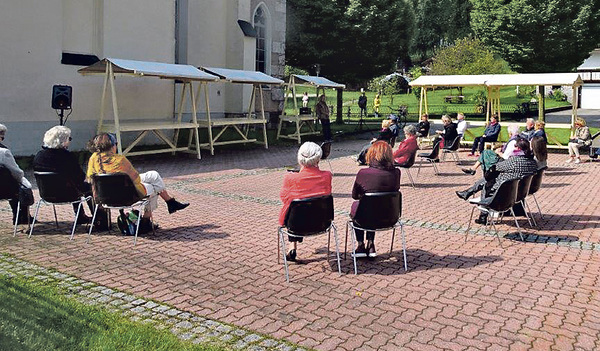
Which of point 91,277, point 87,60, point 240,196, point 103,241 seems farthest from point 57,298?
point 87,60

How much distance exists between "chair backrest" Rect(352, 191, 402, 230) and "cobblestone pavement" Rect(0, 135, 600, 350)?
1.68ft

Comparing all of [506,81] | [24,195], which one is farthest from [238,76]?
[24,195]

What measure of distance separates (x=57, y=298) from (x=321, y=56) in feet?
91.9

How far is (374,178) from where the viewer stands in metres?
6.41

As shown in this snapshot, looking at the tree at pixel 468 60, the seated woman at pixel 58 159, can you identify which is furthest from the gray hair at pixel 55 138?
the tree at pixel 468 60

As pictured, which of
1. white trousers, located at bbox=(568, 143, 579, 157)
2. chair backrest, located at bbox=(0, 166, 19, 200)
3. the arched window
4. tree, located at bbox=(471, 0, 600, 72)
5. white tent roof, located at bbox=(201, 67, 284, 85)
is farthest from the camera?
tree, located at bbox=(471, 0, 600, 72)

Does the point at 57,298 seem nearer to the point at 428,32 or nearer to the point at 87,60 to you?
the point at 87,60

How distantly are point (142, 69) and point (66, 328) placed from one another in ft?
36.2

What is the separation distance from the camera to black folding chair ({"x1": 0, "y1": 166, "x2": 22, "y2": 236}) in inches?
293

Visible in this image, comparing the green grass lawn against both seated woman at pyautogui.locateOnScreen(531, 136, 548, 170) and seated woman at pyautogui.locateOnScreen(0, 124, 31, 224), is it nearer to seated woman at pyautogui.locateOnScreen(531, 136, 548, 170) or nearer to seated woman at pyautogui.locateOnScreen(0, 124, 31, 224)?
seated woman at pyautogui.locateOnScreen(0, 124, 31, 224)

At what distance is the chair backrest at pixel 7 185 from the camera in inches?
293

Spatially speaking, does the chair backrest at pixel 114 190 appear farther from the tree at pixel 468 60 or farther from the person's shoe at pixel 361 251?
the tree at pixel 468 60

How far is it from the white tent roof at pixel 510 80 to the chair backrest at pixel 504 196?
13.2 m

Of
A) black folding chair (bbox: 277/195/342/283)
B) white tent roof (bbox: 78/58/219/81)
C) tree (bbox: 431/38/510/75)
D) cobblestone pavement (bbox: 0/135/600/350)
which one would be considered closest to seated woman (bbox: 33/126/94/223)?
cobblestone pavement (bbox: 0/135/600/350)
